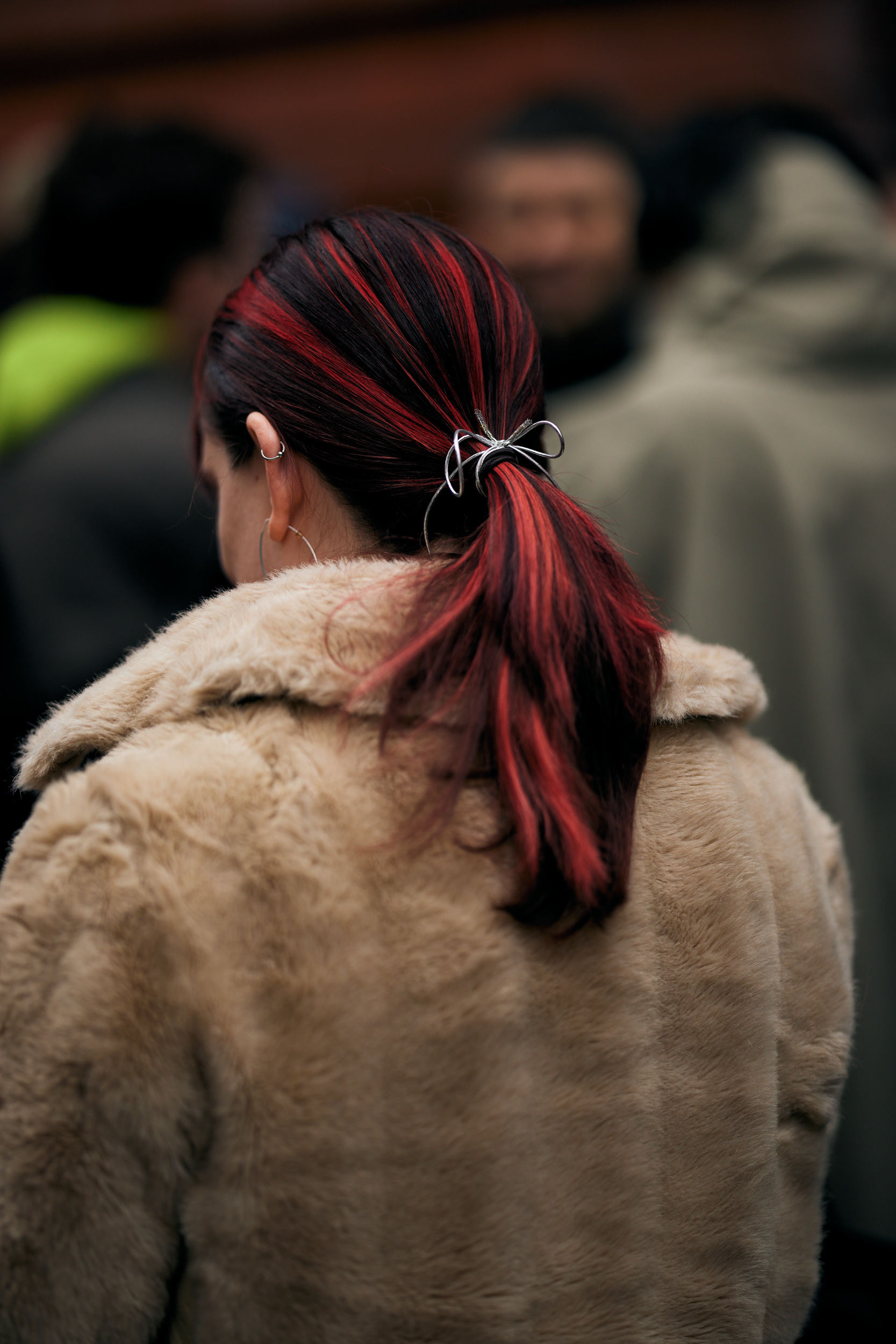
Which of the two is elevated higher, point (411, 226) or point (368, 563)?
point (411, 226)

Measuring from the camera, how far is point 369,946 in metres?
1.07

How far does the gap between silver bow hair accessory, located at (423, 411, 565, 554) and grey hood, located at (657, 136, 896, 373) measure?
1387mm

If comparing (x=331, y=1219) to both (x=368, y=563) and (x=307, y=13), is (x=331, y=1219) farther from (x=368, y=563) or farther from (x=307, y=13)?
(x=307, y=13)

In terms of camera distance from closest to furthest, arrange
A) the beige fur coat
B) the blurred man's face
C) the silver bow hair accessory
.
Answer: the beige fur coat, the silver bow hair accessory, the blurred man's face

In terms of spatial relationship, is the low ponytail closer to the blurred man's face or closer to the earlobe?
the earlobe

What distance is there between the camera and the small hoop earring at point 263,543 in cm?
135

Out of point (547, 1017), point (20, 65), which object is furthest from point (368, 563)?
point (20, 65)

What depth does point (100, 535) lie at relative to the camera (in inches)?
104

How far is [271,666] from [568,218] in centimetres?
290

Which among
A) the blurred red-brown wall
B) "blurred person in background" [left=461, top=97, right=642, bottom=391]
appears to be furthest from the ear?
the blurred red-brown wall

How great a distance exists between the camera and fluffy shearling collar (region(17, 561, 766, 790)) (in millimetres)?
1112

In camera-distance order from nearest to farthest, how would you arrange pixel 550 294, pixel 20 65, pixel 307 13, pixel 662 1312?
pixel 662 1312 → pixel 550 294 → pixel 307 13 → pixel 20 65

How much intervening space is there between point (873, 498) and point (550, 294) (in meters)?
1.59

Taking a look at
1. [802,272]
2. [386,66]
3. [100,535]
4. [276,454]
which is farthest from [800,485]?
[386,66]
